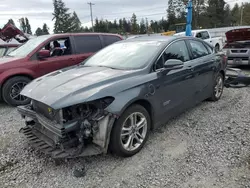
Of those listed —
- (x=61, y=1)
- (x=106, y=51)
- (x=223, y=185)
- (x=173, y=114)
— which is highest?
(x=61, y=1)

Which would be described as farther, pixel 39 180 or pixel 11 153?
pixel 11 153

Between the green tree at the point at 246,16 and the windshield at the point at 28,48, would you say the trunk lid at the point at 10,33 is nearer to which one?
the windshield at the point at 28,48

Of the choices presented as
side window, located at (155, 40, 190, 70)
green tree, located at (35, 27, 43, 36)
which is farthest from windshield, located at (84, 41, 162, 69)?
green tree, located at (35, 27, 43, 36)

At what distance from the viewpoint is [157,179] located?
2842 millimetres

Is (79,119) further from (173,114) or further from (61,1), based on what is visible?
(61,1)

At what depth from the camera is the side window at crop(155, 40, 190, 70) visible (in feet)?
12.3

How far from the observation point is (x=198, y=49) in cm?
483

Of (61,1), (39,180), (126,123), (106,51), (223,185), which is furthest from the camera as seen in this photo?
(61,1)

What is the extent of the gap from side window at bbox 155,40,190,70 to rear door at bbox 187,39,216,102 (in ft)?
0.67

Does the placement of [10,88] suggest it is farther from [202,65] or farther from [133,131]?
[202,65]

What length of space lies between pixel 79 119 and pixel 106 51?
1994 millimetres

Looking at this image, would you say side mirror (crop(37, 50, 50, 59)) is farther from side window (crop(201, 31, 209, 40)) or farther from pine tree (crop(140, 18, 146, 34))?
pine tree (crop(140, 18, 146, 34))

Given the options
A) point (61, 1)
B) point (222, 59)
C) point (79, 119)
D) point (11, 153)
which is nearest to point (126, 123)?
point (79, 119)

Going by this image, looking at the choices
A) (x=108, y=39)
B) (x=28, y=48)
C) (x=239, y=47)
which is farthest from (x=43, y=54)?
(x=239, y=47)
